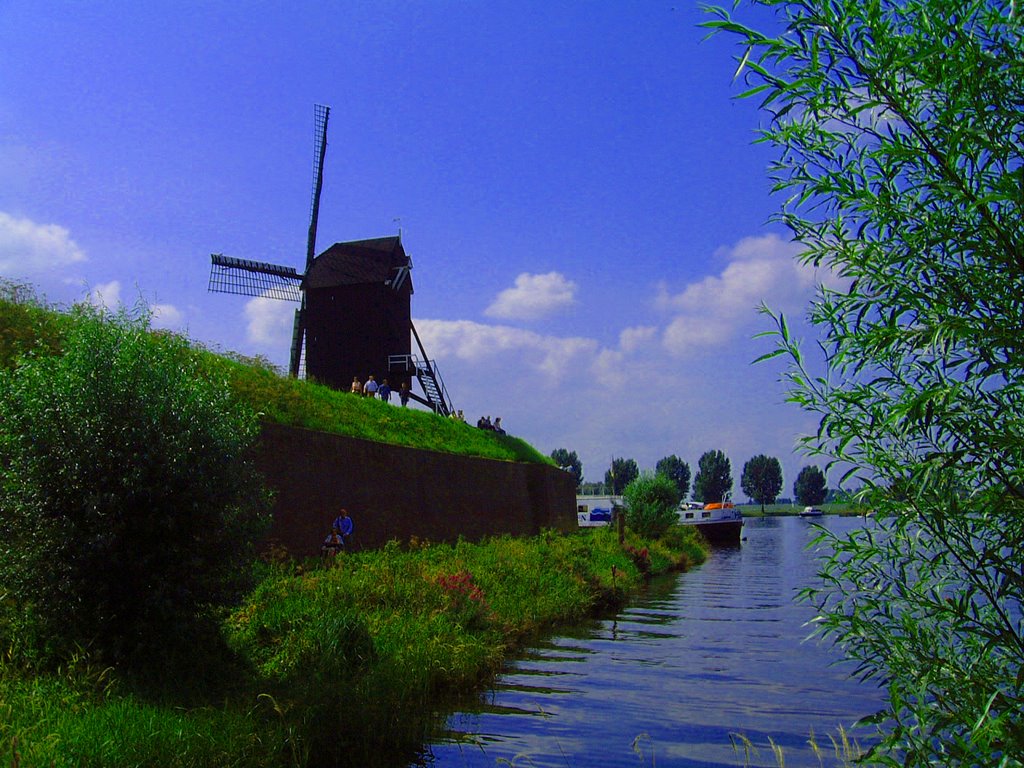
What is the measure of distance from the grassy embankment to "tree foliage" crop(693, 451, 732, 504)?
118623 millimetres

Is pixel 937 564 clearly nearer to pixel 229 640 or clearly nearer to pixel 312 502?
pixel 229 640

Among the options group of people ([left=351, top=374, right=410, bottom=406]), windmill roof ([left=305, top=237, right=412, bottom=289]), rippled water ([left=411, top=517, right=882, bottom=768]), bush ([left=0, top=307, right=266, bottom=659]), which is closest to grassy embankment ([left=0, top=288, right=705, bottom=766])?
bush ([left=0, top=307, right=266, bottom=659])

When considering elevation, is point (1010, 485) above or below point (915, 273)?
below

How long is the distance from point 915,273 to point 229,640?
8090mm

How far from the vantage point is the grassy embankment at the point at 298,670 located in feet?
21.3

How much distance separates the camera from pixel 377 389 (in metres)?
28.5

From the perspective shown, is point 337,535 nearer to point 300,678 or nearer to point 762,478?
point 300,678

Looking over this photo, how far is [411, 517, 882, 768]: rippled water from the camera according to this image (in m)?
8.79

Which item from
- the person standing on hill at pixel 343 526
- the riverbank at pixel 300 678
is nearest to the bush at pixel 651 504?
the riverbank at pixel 300 678

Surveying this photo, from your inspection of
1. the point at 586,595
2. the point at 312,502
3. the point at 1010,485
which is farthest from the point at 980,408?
the point at 586,595

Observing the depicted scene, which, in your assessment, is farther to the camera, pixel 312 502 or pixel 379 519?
pixel 379 519

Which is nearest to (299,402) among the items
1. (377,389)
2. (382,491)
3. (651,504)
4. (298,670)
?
(382,491)

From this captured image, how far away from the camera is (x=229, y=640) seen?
377 inches

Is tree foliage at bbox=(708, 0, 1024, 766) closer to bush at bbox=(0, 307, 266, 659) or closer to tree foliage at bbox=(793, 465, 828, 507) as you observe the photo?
bush at bbox=(0, 307, 266, 659)
